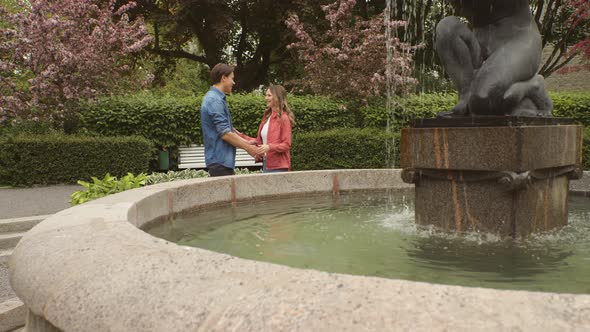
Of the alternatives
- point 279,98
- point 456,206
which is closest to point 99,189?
point 279,98

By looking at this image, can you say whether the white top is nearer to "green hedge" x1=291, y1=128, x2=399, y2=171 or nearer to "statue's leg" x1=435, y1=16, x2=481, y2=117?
"statue's leg" x1=435, y1=16, x2=481, y2=117

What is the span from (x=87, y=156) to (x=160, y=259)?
36.3 feet

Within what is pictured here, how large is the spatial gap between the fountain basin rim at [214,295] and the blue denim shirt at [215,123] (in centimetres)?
308

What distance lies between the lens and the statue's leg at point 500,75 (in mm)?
4777

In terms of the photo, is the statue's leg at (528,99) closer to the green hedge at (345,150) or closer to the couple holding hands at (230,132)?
the couple holding hands at (230,132)

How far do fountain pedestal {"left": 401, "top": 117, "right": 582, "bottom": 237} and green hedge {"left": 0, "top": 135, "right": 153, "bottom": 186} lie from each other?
9.11 meters

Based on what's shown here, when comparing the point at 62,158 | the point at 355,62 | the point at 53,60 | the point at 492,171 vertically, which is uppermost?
the point at 355,62

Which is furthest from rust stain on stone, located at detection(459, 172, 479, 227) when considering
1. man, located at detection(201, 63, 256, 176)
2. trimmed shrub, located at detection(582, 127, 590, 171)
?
trimmed shrub, located at detection(582, 127, 590, 171)

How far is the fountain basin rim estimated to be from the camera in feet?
5.08

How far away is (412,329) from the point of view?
4.92ft

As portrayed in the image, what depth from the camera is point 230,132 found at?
600cm

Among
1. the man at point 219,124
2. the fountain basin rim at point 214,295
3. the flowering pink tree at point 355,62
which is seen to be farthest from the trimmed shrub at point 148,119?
the fountain basin rim at point 214,295

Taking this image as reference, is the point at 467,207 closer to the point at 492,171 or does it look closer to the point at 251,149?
the point at 492,171

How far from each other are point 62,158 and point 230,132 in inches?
305
